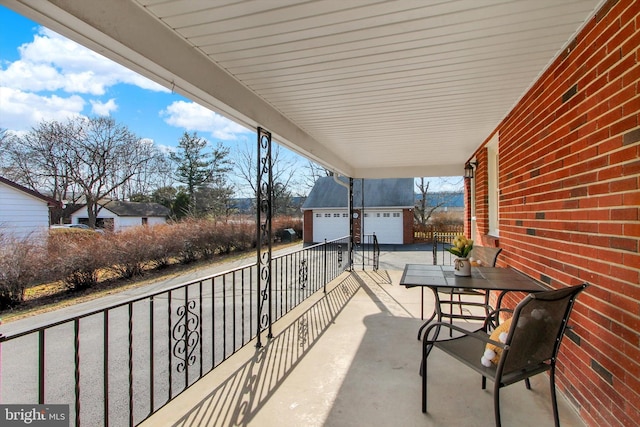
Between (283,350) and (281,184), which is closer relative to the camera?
(283,350)

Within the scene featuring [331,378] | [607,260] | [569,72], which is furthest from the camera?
[331,378]

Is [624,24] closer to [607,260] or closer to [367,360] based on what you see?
[607,260]

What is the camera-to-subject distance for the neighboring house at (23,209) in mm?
7789

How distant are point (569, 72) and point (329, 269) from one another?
5.77 meters

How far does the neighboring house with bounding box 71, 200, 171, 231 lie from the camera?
17.6 meters

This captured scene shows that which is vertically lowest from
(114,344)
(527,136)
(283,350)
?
(114,344)

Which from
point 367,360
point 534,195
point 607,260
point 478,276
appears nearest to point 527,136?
point 534,195

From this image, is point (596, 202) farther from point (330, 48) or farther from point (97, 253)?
point (97, 253)

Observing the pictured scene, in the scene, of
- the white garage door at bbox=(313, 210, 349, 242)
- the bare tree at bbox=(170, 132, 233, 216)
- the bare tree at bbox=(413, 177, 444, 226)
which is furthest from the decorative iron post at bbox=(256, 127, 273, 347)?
the bare tree at bbox=(170, 132, 233, 216)

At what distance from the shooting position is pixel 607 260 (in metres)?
1.64

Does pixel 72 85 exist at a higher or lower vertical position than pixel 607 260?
higher

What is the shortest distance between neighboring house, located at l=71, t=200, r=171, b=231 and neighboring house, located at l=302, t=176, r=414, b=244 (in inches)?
331

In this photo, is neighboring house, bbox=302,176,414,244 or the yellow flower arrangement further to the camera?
neighboring house, bbox=302,176,414,244

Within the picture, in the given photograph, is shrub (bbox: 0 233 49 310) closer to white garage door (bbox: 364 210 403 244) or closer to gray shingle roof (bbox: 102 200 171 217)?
gray shingle roof (bbox: 102 200 171 217)
